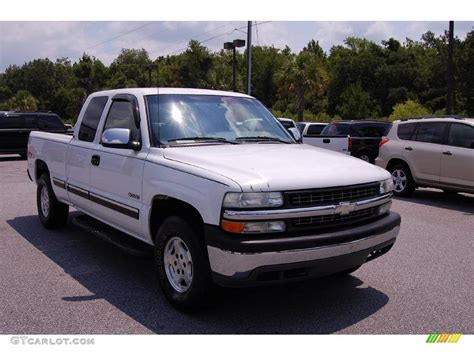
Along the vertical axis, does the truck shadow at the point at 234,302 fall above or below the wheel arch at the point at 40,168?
below

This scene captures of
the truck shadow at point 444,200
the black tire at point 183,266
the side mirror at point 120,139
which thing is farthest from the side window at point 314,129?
the black tire at point 183,266

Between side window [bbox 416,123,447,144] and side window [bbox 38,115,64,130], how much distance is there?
13.9 m

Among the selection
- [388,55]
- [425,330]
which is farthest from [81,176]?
[388,55]

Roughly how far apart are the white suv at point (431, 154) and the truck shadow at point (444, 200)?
0.31 metres

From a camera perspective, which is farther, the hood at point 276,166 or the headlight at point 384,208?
the headlight at point 384,208

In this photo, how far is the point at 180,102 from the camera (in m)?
5.21

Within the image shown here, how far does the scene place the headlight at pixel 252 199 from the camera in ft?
12.3

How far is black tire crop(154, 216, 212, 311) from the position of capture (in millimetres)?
4012

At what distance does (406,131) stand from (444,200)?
5.57ft

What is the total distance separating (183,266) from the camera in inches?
169

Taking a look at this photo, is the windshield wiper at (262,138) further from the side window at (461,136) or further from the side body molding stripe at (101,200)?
the side window at (461,136)

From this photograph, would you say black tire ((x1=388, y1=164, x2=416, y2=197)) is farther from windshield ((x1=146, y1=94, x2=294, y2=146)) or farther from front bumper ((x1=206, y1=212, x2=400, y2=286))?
front bumper ((x1=206, y1=212, x2=400, y2=286))

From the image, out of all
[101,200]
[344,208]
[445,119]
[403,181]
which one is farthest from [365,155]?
[344,208]

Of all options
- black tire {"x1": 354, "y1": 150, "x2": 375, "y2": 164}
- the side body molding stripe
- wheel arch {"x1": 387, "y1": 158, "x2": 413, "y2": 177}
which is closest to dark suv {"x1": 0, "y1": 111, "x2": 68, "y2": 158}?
black tire {"x1": 354, "y1": 150, "x2": 375, "y2": 164}
